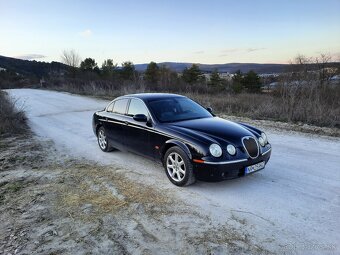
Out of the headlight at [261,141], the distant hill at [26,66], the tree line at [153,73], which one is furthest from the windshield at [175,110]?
the distant hill at [26,66]

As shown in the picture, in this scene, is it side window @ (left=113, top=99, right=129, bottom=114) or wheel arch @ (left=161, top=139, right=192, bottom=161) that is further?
side window @ (left=113, top=99, right=129, bottom=114)

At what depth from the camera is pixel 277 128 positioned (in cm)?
1026

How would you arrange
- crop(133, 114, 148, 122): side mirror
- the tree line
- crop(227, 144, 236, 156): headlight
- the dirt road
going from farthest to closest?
the tree line < crop(133, 114, 148, 122): side mirror < crop(227, 144, 236, 156): headlight < the dirt road

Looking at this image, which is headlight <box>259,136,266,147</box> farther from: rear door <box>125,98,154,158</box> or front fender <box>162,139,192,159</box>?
rear door <box>125,98,154,158</box>

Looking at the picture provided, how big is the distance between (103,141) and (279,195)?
4.59 meters

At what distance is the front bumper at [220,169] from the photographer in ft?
15.9

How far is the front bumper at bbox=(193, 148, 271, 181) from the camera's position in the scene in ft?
15.9

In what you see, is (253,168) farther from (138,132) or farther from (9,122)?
(9,122)

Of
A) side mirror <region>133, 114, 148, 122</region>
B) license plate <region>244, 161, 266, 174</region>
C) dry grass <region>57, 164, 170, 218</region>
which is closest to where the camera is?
dry grass <region>57, 164, 170, 218</region>

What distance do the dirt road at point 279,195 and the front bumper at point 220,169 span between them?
291mm

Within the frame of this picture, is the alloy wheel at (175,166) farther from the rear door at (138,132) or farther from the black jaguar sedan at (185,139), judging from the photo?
the rear door at (138,132)

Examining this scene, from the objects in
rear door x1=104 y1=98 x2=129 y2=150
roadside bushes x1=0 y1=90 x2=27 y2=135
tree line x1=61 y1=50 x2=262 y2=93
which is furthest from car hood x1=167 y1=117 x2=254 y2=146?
tree line x1=61 y1=50 x2=262 y2=93

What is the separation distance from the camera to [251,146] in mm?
Answer: 5262

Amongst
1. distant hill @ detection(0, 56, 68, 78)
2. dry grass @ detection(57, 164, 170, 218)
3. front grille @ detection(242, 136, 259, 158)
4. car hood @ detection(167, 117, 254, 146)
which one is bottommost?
dry grass @ detection(57, 164, 170, 218)
